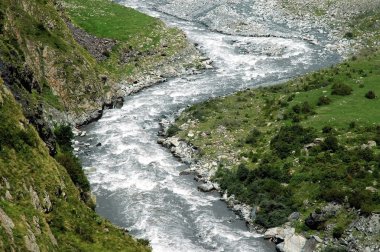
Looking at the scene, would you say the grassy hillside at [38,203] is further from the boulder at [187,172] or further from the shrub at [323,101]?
the shrub at [323,101]

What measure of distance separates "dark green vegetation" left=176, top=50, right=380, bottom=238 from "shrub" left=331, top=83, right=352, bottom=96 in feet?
0.37

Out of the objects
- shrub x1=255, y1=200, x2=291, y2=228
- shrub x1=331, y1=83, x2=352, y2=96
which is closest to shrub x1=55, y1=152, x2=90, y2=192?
shrub x1=255, y1=200, x2=291, y2=228

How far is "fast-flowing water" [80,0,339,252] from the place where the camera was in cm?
4456

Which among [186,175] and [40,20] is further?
[40,20]

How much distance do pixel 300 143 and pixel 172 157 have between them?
1387 cm

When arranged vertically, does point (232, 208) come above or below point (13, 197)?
below

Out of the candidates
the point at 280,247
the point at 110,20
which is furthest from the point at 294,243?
the point at 110,20

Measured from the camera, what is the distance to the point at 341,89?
209ft

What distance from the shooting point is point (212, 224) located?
45.6 meters

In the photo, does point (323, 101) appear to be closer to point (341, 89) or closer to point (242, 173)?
point (341, 89)

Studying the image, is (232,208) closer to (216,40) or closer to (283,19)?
(216,40)

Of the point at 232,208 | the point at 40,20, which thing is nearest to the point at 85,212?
the point at 232,208

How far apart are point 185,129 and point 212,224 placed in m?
19.6

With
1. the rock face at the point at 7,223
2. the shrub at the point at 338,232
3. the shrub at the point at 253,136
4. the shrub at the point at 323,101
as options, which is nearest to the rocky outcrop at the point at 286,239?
the shrub at the point at 338,232
